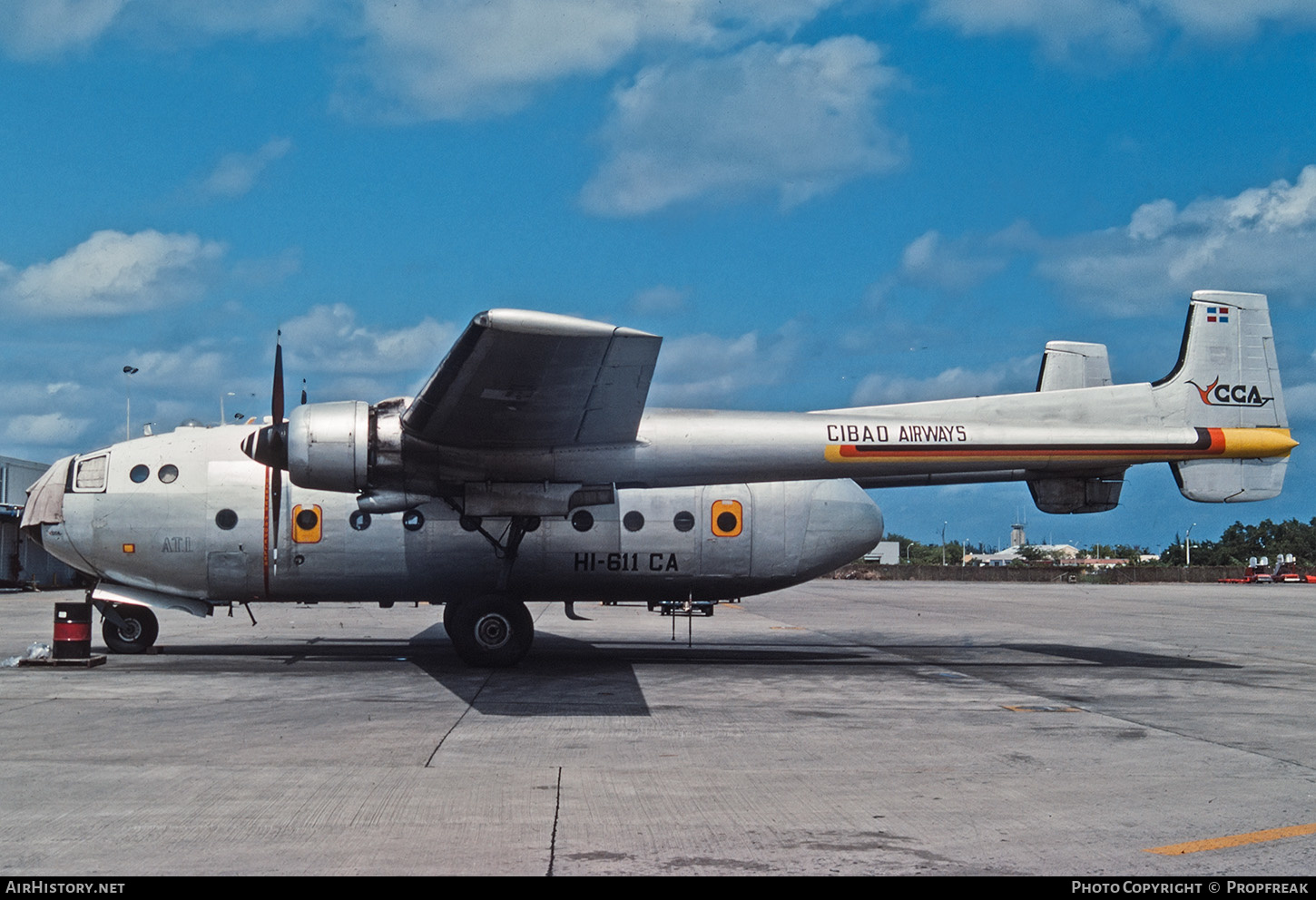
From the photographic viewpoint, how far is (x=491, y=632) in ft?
52.5

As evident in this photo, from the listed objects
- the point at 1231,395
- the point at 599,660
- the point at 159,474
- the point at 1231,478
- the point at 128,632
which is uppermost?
the point at 1231,395

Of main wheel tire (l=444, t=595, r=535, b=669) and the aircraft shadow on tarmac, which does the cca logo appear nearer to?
the aircraft shadow on tarmac

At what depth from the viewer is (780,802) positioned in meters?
8.10

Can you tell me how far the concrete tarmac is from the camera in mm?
6633

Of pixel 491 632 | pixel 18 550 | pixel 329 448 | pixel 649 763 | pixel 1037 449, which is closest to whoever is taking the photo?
pixel 649 763

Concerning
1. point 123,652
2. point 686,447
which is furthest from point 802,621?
point 123,652

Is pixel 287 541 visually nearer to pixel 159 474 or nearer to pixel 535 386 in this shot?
pixel 159 474

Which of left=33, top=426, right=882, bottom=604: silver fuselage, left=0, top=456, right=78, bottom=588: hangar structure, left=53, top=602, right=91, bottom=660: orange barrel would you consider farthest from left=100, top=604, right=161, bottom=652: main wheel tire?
left=0, top=456, right=78, bottom=588: hangar structure

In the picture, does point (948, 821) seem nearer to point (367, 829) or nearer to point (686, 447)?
point (367, 829)

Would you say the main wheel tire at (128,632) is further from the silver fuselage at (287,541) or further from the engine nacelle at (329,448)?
the engine nacelle at (329,448)

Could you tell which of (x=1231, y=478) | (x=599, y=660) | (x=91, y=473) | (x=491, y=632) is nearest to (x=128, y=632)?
(x=91, y=473)

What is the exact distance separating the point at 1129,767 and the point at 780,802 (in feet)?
12.0

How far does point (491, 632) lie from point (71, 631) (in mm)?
6307
